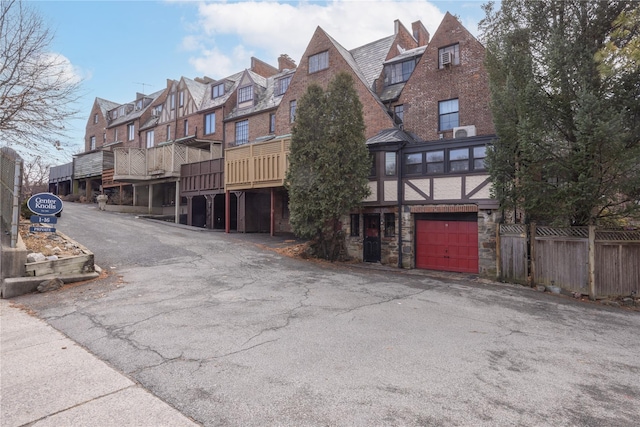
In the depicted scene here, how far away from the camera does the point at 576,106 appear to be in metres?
10.5

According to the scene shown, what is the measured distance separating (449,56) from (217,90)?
19.4 m

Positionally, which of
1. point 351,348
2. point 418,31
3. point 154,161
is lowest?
point 351,348

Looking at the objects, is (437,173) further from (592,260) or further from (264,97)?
(264,97)

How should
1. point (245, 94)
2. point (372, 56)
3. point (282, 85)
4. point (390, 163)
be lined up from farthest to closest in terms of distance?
1. point (245, 94)
2. point (282, 85)
3. point (372, 56)
4. point (390, 163)

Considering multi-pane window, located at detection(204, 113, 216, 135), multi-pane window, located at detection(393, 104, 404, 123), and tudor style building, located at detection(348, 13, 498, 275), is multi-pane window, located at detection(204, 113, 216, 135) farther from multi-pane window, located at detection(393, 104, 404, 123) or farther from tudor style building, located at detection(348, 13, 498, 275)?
tudor style building, located at detection(348, 13, 498, 275)

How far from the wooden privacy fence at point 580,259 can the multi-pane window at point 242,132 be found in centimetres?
1912

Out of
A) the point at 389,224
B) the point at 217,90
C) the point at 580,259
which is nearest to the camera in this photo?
the point at 580,259

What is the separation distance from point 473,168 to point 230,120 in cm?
1859

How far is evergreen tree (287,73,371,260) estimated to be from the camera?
45.8ft

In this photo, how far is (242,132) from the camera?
25.5 m

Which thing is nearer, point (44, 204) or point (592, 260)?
point (44, 204)

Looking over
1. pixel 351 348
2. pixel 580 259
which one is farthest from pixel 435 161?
pixel 351 348

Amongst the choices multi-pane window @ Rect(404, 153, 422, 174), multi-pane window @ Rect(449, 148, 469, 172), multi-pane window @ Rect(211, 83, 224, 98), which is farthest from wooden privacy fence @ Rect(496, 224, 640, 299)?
multi-pane window @ Rect(211, 83, 224, 98)

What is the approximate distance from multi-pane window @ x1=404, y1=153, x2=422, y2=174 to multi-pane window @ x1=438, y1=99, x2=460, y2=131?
3.50 metres
